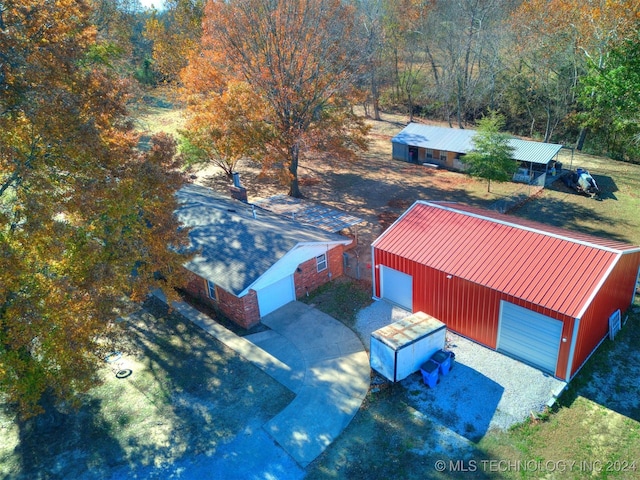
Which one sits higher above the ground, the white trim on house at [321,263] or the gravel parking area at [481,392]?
the white trim on house at [321,263]

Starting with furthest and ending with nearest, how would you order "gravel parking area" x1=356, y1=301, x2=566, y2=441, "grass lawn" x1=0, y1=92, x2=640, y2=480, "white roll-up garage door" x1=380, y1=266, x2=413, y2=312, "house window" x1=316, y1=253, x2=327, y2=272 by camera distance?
"house window" x1=316, y1=253, x2=327, y2=272 → "white roll-up garage door" x1=380, y1=266, x2=413, y2=312 → "gravel parking area" x1=356, y1=301, x2=566, y2=441 → "grass lawn" x1=0, y1=92, x2=640, y2=480

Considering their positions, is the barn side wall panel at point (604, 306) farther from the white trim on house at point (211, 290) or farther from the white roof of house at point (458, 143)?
the white roof of house at point (458, 143)

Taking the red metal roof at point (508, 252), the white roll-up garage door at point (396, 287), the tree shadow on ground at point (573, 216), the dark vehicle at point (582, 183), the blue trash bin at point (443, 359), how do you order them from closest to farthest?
the red metal roof at point (508, 252) < the blue trash bin at point (443, 359) < the white roll-up garage door at point (396, 287) < the tree shadow on ground at point (573, 216) < the dark vehicle at point (582, 183)

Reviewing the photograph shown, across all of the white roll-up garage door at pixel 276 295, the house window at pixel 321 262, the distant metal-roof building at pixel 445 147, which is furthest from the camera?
the distant metal-roof building at pixel 445 147

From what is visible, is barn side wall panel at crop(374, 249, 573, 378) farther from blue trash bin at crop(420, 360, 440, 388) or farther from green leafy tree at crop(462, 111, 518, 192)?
green leafy tree at crop(462, 111, 518, 192)

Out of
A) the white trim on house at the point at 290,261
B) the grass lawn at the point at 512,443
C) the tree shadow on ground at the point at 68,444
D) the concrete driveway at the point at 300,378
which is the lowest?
the grass lawn at the point at 512,443

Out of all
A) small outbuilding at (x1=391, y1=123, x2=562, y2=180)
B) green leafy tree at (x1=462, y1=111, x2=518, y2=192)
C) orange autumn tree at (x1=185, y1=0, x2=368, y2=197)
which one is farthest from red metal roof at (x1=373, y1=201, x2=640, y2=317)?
small outbuilding at (x1=391, y1=123, x2=562, y2=180)

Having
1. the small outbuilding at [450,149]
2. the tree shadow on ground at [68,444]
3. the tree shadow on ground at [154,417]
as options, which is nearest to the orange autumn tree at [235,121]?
the small outbuilding at [450,149]
